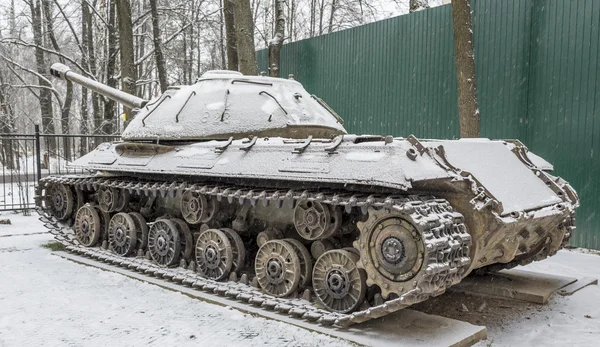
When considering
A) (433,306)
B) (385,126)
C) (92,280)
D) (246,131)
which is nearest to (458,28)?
(385,126)

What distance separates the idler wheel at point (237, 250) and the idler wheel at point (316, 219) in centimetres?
102

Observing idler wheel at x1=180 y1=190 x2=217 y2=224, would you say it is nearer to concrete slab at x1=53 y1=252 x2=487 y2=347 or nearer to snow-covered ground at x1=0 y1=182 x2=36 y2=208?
concrete slab at x1=53 y1=252 x2=487 y2=347

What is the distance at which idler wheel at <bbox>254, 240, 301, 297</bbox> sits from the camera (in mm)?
5664

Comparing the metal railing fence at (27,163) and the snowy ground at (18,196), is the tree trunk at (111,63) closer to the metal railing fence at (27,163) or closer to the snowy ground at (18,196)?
the metal railing fence at (27,163)

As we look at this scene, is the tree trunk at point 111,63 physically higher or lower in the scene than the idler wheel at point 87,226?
higher

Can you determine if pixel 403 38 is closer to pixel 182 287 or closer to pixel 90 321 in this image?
pixel 182 287

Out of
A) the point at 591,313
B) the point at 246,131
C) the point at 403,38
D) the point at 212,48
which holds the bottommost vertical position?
the point at 591,313

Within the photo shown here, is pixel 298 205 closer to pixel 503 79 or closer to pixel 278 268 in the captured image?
pixel 278 268

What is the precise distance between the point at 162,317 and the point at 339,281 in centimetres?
180

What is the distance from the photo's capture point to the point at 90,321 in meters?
5.35

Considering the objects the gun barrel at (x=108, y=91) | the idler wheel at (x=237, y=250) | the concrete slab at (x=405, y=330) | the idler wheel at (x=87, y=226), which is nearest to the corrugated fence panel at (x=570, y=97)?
the concrete slab at (x=405, y=330)

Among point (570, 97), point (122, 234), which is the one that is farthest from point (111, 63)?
point (570, 97)

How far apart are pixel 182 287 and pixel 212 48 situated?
2829cm

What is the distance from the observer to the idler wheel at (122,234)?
757cm
